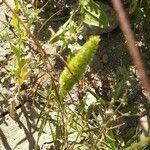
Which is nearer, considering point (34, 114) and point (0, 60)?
point (34, 114)

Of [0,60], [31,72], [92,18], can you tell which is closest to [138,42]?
[92,18]

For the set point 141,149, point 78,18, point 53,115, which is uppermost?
point 78,18

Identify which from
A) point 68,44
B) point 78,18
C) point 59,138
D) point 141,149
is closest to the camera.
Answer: point 141,149

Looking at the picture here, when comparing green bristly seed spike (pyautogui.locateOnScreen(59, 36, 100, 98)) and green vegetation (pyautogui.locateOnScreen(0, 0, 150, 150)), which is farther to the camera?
green vegetation (pyautogui.locateOnScreen(0, 0, 150, 150))

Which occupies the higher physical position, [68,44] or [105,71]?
[68,44]

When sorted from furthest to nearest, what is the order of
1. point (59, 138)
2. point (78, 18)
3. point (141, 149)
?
point (78, 18) < point (59, 138) < point (141, 149)

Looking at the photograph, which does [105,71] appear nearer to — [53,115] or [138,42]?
[138,42]

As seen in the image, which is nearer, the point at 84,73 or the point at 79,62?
the point at 79,62

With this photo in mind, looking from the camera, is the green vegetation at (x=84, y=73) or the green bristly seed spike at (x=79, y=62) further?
the green vegetation at (x=84, y=73)
